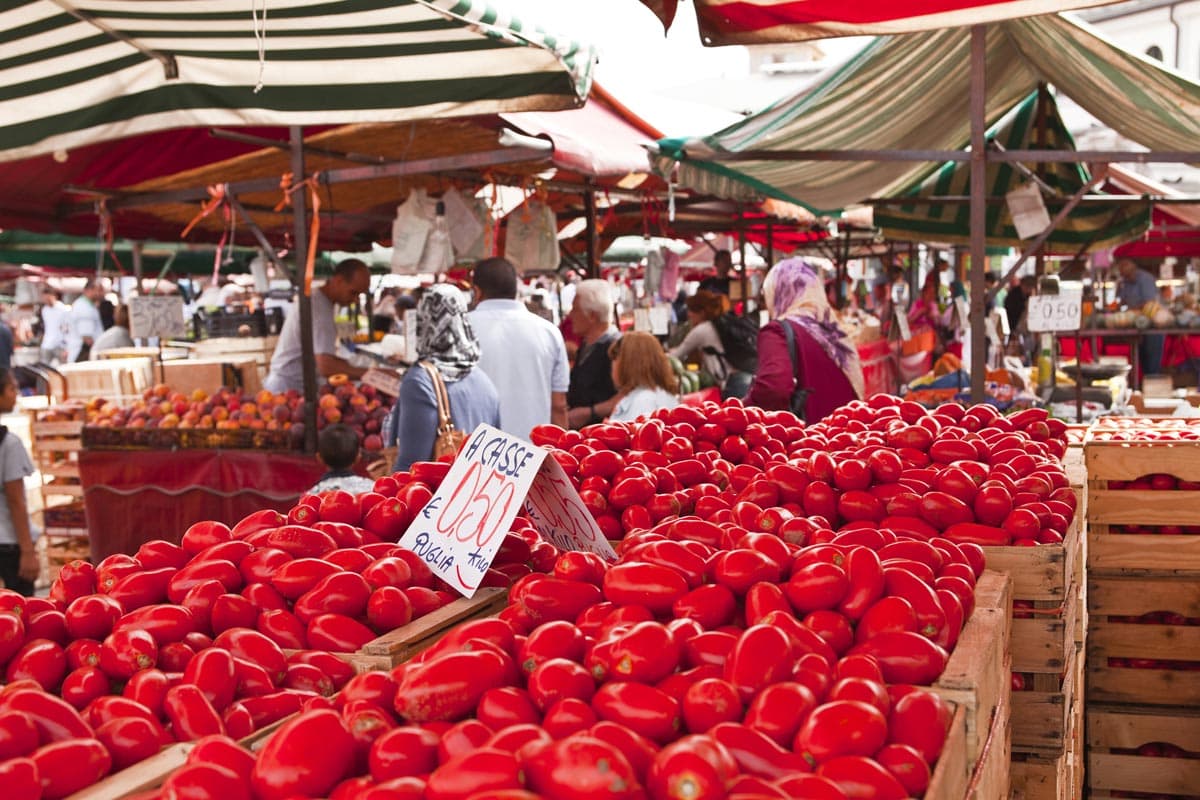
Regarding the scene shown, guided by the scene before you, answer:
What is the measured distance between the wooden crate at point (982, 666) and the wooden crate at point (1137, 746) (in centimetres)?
185

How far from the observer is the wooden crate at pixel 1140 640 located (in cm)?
357

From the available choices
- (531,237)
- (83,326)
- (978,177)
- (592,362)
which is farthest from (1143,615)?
(83,326)

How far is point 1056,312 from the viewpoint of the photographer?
646cm

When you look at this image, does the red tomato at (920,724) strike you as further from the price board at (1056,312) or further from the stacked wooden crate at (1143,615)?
the price board at (1056,312)

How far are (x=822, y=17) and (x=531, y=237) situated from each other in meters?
4.23

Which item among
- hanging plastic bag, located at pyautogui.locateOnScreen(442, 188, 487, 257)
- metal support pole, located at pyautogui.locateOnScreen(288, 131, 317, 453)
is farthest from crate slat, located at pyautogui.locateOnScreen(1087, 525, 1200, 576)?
hanging plastic bag, located at pyautogui.locateOnScreen(442, 188, 487, 257)

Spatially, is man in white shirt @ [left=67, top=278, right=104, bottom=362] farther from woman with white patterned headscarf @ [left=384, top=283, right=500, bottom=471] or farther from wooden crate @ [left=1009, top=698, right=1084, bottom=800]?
wooden crate @ [left=1009, top=698, right=1084, bottom=800]

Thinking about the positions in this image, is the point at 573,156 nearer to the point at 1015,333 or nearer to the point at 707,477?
the point at 707,477

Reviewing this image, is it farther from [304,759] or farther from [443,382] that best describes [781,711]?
[443,382]

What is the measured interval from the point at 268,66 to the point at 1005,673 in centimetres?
347

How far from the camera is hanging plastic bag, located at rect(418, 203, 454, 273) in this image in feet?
22.5

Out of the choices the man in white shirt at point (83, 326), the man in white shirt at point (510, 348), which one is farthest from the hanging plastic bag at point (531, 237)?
the man in white shirt at point (83, 326)

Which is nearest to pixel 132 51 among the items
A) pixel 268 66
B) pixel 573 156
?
pixel 268 66

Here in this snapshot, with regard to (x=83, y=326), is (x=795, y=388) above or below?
below
